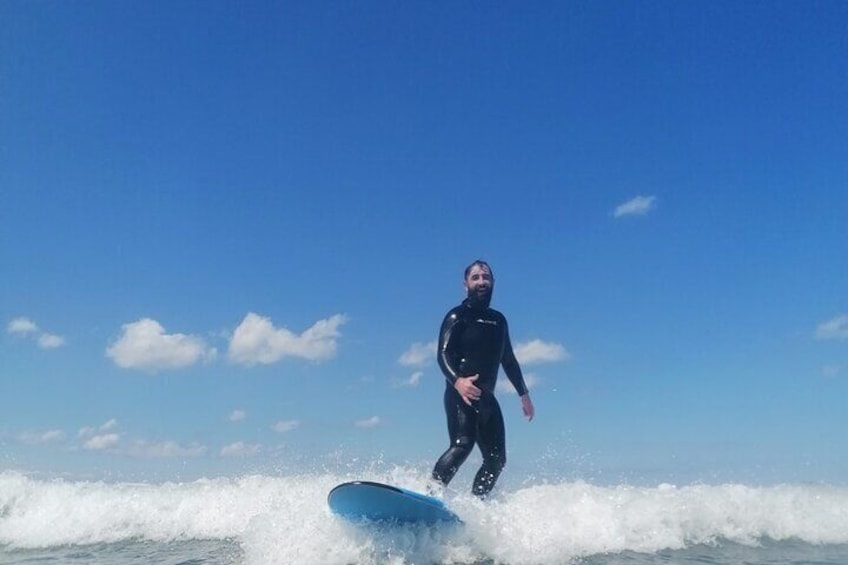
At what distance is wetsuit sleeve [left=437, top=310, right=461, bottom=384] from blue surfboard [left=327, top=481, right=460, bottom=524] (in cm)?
129

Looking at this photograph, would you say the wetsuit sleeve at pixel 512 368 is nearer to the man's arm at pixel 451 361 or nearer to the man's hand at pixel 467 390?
the man's arm at pixel 451 361

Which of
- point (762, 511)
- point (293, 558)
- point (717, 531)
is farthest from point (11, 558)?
point (762, 511)

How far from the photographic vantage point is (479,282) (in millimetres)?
6688

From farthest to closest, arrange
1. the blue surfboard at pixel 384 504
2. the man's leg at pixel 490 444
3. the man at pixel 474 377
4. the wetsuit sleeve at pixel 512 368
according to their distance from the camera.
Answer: the wetsuit sleeve at pixel 512 368 → the man's leg at pixel 490 444 → the man at pixel 474 377 → the blue surfboard at pixel 384 504

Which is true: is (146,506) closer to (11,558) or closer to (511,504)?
(11,558)

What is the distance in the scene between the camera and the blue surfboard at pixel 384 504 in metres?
5.20

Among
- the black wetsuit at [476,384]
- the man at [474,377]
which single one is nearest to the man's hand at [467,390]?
the man at [474,377]

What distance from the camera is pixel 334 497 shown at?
5.29 metres

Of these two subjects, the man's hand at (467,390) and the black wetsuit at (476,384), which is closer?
the man's hand at (467,390)

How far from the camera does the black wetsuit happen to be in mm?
6184

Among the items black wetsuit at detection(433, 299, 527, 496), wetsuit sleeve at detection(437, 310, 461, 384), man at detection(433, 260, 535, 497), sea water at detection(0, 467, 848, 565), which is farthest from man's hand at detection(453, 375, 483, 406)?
sea water at detection(0, 467, 848, 565)

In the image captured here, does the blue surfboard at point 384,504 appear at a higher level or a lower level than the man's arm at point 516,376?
lower

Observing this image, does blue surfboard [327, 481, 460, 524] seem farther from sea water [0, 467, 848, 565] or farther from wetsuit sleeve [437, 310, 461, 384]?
wetsuit sleeve [437, 310, 461, 384]

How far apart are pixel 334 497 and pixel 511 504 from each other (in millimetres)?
1909
